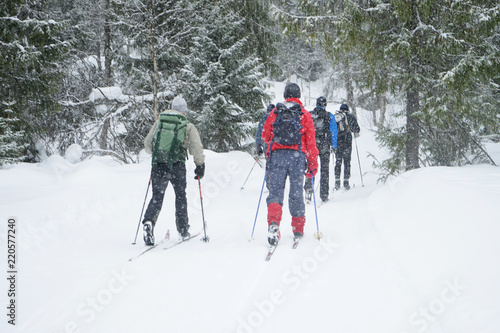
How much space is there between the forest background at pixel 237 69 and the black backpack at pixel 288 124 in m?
3.92

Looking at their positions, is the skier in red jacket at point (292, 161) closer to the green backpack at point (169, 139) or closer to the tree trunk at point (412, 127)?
the green backpack at point (169, 139)

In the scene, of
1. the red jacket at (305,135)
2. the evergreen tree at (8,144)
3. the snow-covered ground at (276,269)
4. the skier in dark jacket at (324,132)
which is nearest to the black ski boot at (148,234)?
the snow-covered ground at (276,269)

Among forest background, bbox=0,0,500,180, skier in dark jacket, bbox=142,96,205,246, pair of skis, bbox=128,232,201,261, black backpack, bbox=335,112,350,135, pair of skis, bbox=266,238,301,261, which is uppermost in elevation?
forest background, bbox=0,0,500,180

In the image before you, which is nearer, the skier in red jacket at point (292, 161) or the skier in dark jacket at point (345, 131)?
the skier in red jacket at point (292, 161)

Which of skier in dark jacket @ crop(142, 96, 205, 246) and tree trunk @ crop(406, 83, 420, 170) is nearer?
skier in dark jacket @ crop(142, 96, 205, 246)

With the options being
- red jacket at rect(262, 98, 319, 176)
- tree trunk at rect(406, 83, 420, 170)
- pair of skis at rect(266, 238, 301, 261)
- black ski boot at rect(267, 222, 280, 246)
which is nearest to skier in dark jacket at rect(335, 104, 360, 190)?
tree trunk at rect(406, 83, 420, 170)

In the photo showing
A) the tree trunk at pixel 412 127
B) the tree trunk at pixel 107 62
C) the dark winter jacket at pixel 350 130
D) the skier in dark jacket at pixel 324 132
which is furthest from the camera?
the tree trunk at pixel 107 62

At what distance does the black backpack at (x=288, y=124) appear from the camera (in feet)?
15.8

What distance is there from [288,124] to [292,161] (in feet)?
1.82

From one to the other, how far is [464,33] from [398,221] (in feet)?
16.7

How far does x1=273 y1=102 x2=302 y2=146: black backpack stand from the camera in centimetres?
482

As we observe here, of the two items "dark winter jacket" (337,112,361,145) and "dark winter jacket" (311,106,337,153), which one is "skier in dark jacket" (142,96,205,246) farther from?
"dark winter jacket" (337,112,361,145)

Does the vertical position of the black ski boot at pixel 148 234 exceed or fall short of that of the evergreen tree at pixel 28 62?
it falls short

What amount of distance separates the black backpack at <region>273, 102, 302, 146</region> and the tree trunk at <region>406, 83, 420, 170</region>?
4.48m
